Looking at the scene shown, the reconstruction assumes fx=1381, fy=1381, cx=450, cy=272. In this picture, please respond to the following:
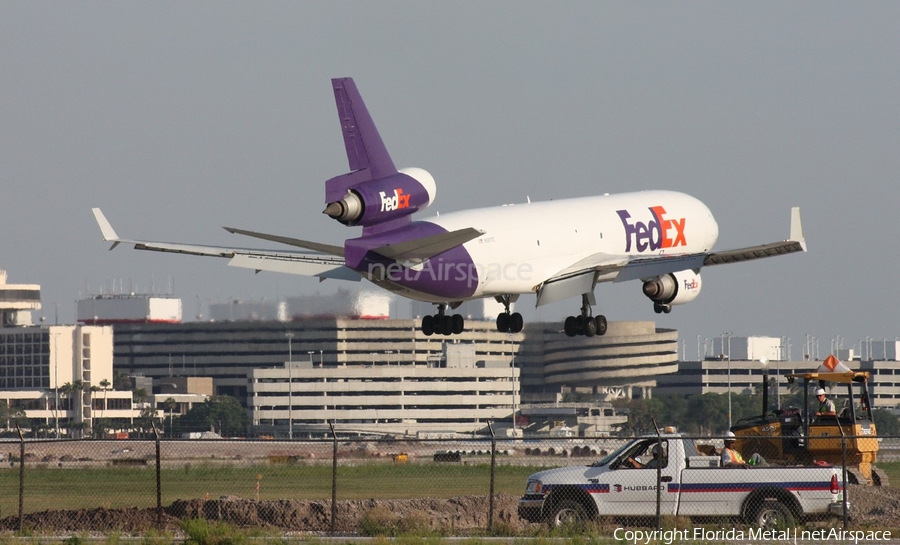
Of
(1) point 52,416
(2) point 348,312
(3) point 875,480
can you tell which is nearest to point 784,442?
(3) point 875,480

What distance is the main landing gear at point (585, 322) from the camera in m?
54.5

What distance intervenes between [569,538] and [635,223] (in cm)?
2911

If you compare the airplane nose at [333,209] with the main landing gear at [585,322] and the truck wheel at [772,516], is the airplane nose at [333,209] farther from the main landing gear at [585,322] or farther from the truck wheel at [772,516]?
the truck wheel at [772,516]

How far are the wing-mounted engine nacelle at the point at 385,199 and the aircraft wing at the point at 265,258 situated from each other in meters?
6.40

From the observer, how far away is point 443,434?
550 ft

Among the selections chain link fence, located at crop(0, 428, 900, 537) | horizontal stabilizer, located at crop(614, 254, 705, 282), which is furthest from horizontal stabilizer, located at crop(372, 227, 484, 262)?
horizontal stabilizer, located at crop(614, 254, 705, 282)

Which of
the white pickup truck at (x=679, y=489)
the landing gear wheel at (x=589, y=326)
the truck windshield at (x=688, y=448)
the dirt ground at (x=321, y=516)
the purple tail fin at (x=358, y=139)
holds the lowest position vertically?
the dirt ground at (x=321, y=516)

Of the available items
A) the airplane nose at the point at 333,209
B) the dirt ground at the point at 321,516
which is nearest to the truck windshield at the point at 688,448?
the dirt ground at the point at 321,516

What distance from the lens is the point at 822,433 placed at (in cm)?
3834

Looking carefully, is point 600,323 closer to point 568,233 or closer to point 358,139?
point 568,233

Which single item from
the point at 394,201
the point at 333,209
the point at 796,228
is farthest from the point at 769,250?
the point at 333,209

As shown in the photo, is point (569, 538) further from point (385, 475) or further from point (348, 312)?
point (348, 312)

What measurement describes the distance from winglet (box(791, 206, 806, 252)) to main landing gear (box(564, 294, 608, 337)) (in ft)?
30.4

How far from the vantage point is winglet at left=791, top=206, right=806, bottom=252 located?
48062 millimetres
